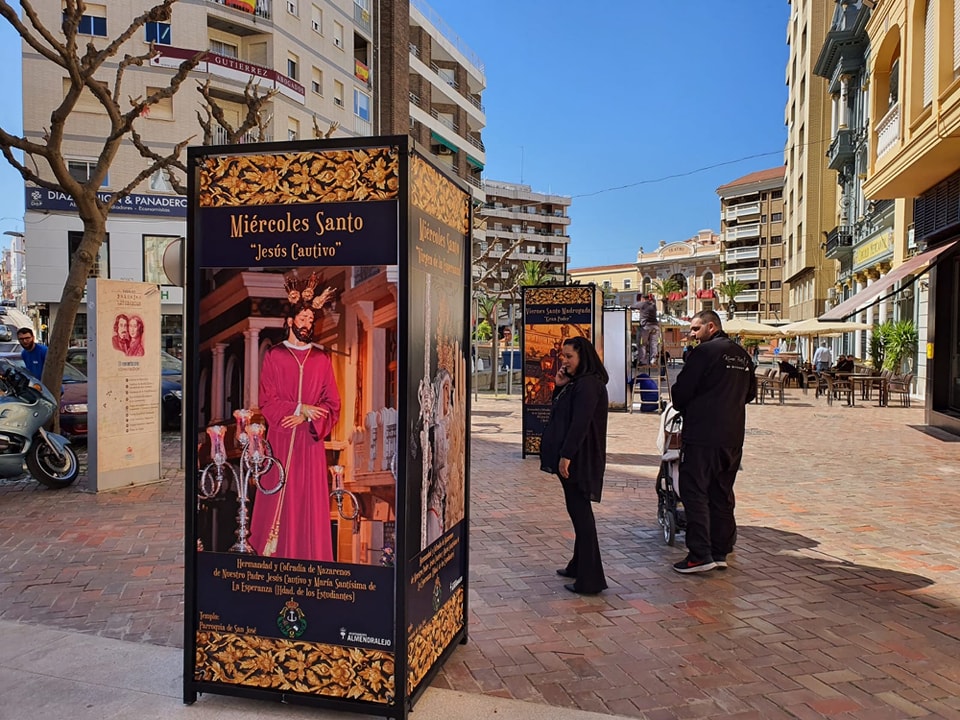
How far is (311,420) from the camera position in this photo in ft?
10.5

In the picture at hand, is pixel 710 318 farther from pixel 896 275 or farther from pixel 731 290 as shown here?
pixel 731 290

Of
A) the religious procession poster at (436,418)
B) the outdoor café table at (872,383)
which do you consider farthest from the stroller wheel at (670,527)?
the outdoor café table at (872,383)

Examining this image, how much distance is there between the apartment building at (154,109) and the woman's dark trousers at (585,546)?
80.4 ft

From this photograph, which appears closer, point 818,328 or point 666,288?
point 818,328

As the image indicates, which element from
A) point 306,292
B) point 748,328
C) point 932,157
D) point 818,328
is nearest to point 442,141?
point 748,328

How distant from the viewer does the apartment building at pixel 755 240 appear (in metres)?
82.1

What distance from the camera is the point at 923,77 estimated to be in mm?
13734

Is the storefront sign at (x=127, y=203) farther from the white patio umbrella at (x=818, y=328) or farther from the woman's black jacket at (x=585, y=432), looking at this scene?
the woman's black jacket at (x=585, y=432)

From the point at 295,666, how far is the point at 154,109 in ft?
94.3

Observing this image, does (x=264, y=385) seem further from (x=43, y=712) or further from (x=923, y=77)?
(x=923, y=77)

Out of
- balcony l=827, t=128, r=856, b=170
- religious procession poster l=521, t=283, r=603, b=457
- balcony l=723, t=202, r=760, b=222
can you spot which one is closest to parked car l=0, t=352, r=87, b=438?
religious procession poster l=521, t=283, r=603, b=457

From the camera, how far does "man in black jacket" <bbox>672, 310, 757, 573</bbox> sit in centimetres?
534

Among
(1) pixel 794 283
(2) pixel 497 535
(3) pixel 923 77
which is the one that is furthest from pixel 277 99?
(1) pixel 794 283

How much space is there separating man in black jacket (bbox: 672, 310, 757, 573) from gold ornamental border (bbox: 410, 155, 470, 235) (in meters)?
2.22
